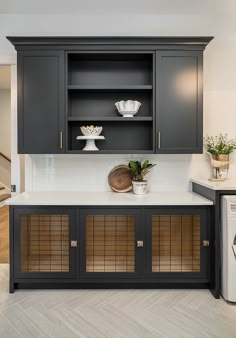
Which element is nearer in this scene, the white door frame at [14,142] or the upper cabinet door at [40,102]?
the upper cabinet door at [40,102]

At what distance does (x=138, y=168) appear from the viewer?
2.61 metres

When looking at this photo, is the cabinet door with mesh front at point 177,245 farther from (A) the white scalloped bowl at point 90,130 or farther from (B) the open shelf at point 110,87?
(B) the open shelf at point 110,87

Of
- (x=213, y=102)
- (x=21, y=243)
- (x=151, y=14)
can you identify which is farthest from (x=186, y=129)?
(x=21, y=243)

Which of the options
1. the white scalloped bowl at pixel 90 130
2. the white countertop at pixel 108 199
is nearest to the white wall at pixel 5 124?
the white countertop at pixel 108 199

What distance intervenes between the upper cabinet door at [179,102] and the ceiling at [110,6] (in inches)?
25.6

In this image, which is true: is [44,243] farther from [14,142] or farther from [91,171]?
[14,142]

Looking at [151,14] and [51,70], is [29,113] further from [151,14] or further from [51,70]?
[151,14]

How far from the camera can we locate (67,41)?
2381 millimetres

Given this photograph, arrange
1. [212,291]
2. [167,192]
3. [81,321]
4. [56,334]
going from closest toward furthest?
[56,334]
[81,321]
[212,291]
[167,192]

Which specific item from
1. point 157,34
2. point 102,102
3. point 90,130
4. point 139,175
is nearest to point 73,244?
point 139,175

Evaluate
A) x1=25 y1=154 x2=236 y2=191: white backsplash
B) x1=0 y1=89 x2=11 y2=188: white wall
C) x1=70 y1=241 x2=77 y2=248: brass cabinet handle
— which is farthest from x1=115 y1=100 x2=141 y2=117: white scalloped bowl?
x1=0 y1=89 x2=11 y2=188: white wall

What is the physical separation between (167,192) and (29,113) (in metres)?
1.67

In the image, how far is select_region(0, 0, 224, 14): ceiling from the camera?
2586mm

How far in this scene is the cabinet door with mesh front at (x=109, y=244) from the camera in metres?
2.26
